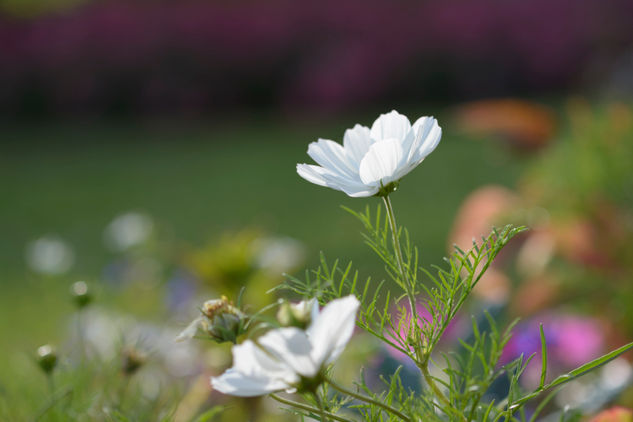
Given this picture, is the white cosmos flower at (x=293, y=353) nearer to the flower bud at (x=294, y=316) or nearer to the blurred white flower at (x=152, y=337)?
the flower bud at (x=294, y=316)

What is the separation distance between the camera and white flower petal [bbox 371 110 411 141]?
41 cm

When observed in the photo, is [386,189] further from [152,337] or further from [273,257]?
[273,257]

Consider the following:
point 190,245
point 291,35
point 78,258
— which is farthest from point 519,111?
point 291,35

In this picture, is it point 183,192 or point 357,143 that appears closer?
point 357,143

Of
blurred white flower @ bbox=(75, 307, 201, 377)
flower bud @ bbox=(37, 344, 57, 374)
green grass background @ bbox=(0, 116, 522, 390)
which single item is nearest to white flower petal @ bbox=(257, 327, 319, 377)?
flower bud @ bbox=(37, 344, 57, 374)

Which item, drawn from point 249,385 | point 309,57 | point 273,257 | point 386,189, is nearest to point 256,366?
point 249,385

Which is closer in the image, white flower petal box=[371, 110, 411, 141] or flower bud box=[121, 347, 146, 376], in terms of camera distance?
white flower petal box=[371, 110, 411, 141]

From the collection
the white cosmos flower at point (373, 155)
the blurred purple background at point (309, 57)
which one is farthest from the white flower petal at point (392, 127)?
the blurred purple background at point (309, 57)

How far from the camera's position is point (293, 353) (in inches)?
12.4

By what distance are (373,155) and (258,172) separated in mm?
3499

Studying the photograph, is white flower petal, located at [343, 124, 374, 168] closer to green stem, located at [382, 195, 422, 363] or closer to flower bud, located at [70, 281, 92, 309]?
green stem, located at [382, 195, 422, 363]

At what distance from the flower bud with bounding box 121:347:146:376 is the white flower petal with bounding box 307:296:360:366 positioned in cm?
26

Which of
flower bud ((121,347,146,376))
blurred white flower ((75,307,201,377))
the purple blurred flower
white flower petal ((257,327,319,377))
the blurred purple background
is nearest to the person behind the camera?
white flower petal ((257,327,319,377))

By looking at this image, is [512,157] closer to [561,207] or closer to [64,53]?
[561,207]
